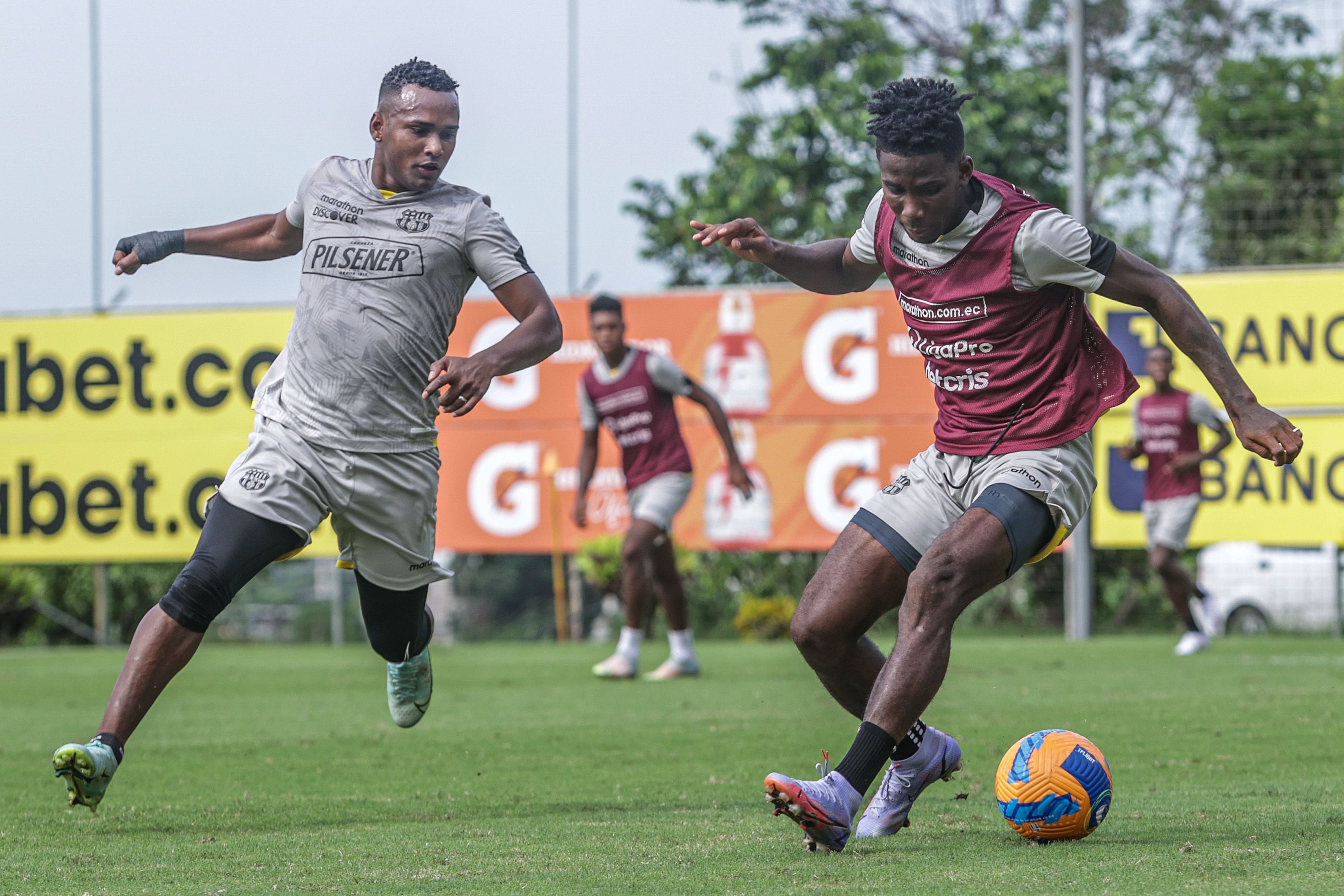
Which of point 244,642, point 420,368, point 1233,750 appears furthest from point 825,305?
point 420,368

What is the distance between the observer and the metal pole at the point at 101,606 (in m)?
18.6

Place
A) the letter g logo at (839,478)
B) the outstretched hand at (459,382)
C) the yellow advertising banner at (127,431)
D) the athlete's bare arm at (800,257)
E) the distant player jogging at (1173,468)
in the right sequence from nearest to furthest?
the outstretched hand at (459,382) < the athlete's bare arm at (800,257) < the distant player jogging at (1173,468) < the letter g logo at (839,478) < the yellow advertising banner at (127,431)

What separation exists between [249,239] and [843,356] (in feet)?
38.7

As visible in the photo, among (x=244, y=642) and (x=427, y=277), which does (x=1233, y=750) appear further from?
(x=244, y=642)

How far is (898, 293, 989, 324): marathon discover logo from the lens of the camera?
16.0ft

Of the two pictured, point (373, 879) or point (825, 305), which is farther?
point (825, 305)

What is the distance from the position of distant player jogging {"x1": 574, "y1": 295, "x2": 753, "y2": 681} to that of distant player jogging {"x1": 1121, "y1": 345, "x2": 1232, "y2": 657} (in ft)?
15.2

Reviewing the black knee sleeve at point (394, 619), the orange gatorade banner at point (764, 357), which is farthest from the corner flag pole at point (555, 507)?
the black knee sleeve at point (394, 619)

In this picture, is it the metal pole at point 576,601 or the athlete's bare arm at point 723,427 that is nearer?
the athlete's bare arm at point 723,427

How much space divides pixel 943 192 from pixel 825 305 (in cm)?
1269

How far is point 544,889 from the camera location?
159 inches

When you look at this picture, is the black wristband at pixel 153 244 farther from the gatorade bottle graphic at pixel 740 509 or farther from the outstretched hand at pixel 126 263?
the gatorade bottle graphic at pixel 740 509

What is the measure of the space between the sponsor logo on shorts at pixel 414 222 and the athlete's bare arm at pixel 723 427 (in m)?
5.72

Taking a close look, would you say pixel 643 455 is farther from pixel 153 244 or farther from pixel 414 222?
pixel 414 222
